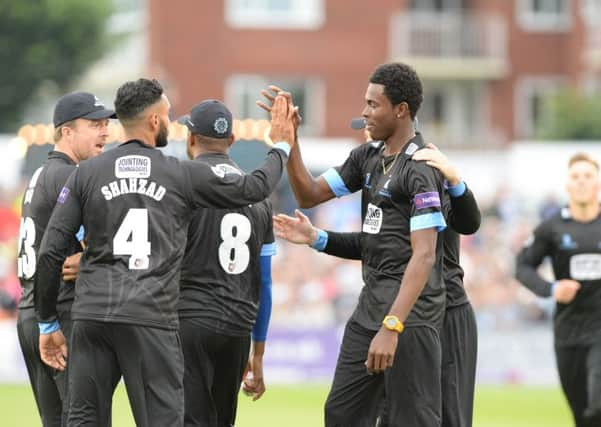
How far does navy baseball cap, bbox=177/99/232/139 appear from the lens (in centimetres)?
863

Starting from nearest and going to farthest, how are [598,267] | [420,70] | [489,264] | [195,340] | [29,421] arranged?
[195,340] < [598,267] < [29,421] < [489,264] < [420,70]

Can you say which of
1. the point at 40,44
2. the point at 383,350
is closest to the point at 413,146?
the point at 383,350

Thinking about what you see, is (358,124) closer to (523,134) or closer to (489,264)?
(489,264)

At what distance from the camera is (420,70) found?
3919cm

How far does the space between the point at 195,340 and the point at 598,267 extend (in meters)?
4.51

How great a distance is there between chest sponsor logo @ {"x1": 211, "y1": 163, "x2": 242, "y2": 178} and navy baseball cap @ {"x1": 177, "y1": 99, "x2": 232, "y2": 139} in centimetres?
26

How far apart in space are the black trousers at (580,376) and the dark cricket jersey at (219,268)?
3.79 meters

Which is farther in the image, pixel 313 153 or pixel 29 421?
pixel 313 153

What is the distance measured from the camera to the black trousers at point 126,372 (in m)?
7.66

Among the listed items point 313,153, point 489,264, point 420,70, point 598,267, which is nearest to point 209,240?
point 598,267

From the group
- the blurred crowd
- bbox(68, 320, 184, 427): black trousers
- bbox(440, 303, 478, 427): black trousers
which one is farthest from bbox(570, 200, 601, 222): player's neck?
the blurred crowd

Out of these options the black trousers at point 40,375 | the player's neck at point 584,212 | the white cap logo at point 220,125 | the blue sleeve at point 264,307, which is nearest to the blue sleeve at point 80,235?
the black trousers at point 40,375

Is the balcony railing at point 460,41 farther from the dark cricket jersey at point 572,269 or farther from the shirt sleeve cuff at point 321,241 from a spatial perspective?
the shirt sleeve cuff at point 321,241

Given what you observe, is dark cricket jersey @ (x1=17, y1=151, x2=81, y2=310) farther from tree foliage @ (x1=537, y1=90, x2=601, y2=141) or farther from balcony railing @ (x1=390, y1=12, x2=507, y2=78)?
balcony railing @ (x1=390, y1=12, x2=507, y2=78)
